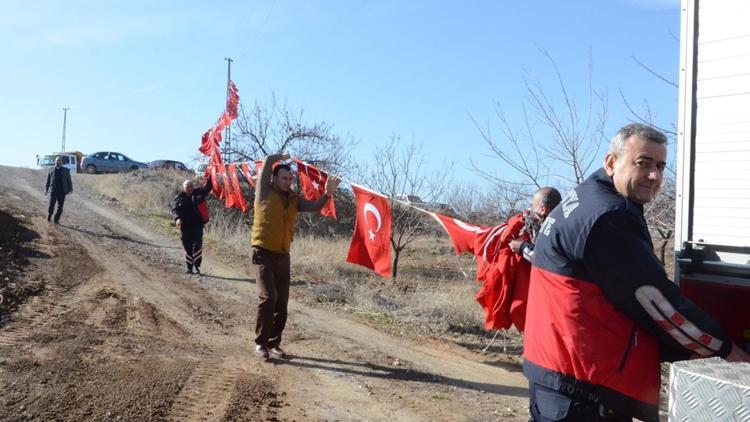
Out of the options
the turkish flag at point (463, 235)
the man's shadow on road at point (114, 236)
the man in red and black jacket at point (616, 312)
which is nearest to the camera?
the man in red and black jacket at point (616, 312)

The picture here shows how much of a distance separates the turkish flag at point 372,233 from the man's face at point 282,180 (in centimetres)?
167

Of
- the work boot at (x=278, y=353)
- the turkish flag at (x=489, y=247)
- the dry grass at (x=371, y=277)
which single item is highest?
the turkish flag at (x=489, y=247)

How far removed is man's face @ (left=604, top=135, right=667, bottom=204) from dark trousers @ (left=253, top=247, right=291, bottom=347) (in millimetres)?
4629

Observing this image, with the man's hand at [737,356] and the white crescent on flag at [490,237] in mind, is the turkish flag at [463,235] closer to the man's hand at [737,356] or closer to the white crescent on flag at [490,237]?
the white crescent on flag at [490,237]

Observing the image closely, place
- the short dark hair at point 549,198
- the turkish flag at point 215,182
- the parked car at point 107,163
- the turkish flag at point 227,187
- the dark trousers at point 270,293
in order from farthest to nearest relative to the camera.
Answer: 1. the parked car at point 107,163
2. the turkish flag at point 215,182
3. the turkish flag at point 227,187
4. the dark trousers at point 270,293
5. the short dark hair at point 549,198

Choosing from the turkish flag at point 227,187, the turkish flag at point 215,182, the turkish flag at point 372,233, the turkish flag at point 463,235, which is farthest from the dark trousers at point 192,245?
the turkish flag at point 463,235

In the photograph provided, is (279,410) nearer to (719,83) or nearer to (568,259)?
(568,259)

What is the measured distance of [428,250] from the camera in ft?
82.0

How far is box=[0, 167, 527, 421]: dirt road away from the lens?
5094 mm

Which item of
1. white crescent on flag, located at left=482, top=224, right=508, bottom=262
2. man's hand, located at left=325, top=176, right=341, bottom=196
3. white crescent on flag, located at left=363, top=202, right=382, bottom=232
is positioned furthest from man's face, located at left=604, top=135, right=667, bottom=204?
white crescent on flag, located at left=363, top=202, right=382, bottom=232

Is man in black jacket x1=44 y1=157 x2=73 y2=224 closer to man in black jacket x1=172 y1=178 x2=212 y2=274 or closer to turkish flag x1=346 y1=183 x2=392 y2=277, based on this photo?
man in black jacket x1=172 y1=178 x2=212 y2=274

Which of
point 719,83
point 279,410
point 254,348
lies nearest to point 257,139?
point 254,348

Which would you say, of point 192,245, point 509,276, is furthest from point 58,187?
point 509,276

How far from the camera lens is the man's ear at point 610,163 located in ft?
8.61
